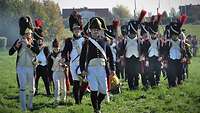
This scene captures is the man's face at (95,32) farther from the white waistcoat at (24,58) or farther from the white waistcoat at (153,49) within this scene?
the white waistcoat at (153,49)

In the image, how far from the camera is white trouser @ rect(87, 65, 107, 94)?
11.6 m

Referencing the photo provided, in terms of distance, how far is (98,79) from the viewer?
457 inches

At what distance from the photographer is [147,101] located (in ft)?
49.3

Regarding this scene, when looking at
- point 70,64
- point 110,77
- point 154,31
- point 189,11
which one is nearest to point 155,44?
point 154,31

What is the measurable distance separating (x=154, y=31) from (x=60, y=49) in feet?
16.9

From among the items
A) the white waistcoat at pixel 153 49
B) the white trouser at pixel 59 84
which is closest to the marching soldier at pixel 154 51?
the white waistcoat at pixel 153 49

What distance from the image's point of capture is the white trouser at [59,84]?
14508 millimetres

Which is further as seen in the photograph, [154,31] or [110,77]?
[154,31]

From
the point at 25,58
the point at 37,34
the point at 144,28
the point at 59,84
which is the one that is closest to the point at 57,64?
the point at 59,84

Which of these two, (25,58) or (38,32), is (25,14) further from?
(25,58)

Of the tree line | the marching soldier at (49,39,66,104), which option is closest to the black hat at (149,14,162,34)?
the marching soldier at (49,39,66,104)

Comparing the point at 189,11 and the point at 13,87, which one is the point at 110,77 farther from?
the point at 189,11

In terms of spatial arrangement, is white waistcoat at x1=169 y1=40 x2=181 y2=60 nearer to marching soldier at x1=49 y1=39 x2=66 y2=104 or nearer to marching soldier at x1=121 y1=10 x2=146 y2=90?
marching soldier at x1=121 y1=10 x2=146 y2=90

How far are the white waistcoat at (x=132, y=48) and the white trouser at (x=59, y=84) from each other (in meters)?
3.88
